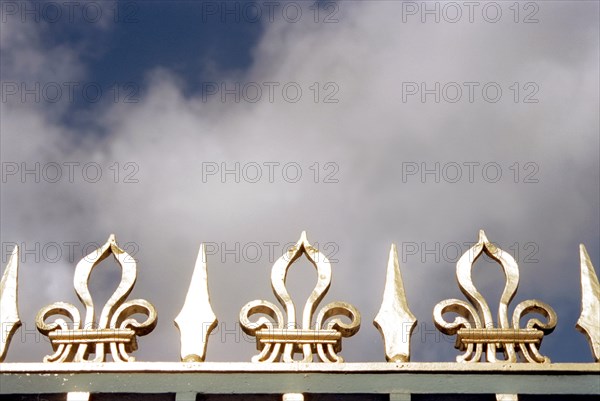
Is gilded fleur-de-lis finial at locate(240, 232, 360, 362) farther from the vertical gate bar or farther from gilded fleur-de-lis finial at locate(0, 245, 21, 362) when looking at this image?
gilded fleur-de-lis finial at locate(0, 245, 21, 362)

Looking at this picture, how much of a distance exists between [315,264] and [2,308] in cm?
209

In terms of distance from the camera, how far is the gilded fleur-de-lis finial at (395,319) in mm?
7035

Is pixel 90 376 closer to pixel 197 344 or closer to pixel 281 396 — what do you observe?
pixel 197 344

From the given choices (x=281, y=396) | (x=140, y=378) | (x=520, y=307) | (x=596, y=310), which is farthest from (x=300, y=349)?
(x=596, y=310)

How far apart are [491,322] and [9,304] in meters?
3.17

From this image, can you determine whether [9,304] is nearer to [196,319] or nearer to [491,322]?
[196,319]

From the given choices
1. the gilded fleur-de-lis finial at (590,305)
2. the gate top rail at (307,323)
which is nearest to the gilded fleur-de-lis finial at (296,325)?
the gate top rail at (307,323)

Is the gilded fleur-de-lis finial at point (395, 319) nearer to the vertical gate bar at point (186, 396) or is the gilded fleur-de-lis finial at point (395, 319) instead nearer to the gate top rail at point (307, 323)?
the gate top rail at point (307, 323)

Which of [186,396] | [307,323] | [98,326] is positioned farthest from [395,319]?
[98,326]

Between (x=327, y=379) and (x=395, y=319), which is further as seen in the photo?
(x=395, y=319)

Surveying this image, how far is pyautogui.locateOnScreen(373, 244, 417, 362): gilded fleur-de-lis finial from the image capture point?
704 cm

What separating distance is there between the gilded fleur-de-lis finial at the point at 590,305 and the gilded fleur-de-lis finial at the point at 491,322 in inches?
7.8

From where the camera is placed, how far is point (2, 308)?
7.30 meters

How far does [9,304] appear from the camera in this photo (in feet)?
24.0
